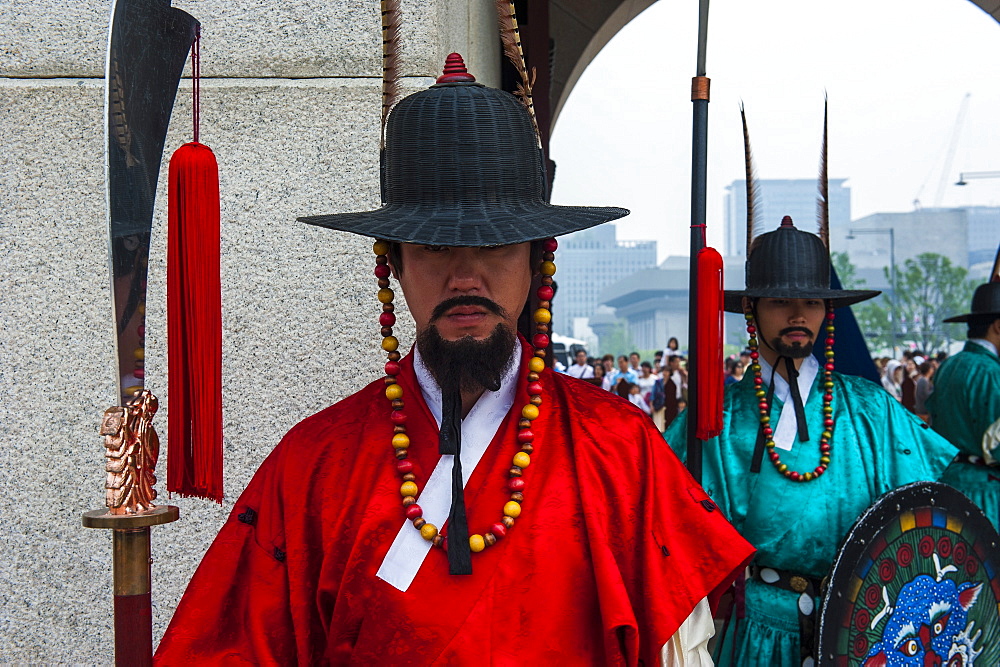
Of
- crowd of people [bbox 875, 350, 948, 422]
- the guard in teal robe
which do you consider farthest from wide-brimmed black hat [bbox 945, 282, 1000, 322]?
crowd of people [bbox 875, 350, 948, 422]

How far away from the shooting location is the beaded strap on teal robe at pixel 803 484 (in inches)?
127

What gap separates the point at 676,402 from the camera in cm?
1197

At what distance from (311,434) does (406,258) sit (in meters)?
0.39

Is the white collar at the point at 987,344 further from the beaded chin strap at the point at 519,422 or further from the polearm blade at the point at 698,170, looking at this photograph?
the beaded chin strap at the point at 519,422

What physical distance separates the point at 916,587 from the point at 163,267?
90.9 inches

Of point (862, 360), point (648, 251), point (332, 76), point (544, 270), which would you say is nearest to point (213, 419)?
point (544, 270)

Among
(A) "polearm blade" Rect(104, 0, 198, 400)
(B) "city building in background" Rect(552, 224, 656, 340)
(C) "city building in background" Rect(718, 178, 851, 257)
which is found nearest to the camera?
(A) "polearm blade" Rect(104, 0, 198, 400)

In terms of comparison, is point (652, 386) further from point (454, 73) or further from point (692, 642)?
point (454, 73)

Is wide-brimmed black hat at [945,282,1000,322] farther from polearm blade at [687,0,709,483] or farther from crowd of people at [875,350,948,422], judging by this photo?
crowd of people at [875,350,948,422]

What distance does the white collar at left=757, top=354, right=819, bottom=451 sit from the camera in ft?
11.3

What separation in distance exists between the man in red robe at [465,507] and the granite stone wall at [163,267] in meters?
0.87

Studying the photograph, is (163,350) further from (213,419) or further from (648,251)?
(648,251)

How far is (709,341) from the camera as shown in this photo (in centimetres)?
272

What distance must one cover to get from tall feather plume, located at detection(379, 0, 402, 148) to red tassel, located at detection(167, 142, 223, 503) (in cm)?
52
